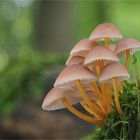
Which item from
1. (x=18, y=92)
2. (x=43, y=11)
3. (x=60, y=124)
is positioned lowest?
(x=60, y=124)

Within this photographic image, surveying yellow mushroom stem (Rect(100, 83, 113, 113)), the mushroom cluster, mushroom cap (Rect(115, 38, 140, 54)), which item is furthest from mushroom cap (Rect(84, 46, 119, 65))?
yellow mushroom stem (Rect(100, 83, 113, 113))

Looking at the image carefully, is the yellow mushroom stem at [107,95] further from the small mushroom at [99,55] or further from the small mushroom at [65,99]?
the small mushroom at [99,55]

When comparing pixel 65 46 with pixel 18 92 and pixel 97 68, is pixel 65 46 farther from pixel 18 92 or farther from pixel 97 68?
pixel 97 68

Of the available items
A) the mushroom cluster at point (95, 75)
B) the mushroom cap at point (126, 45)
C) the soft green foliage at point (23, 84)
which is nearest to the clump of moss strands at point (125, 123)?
the mushroom cluster at point (95, 75)

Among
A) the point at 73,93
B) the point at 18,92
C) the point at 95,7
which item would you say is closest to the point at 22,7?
the point at 95,7

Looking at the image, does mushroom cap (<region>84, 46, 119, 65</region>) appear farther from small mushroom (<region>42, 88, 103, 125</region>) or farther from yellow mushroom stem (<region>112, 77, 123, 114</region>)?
small mushroom (<region>42, 88, 103, 125</region>)

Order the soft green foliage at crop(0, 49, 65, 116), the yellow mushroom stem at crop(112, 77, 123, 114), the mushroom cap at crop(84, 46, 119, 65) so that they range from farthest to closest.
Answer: the soft green foliage at crop(0, 49, 65, 116)
the yellow mushroom stem at crop(112, 77, 123, 114)
the mushroom cap at crop(84, 46, 119, 65)

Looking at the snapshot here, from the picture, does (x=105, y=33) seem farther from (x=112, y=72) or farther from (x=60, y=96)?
(x=60, y=96)
